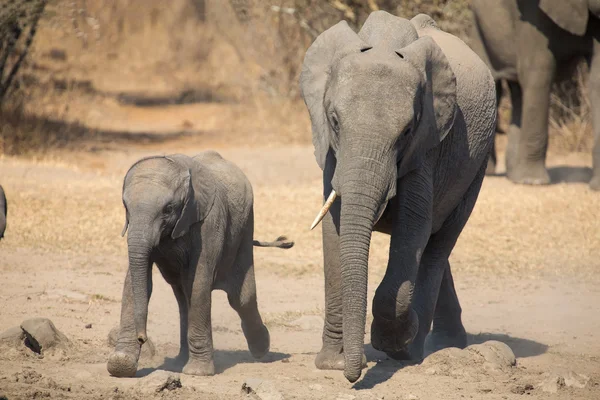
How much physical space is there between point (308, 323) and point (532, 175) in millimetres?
5290

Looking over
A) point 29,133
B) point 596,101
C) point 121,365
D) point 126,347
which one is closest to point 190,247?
point 126,347

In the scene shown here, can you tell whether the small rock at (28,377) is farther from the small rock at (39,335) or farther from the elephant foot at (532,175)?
the elephant foot at (532,175)

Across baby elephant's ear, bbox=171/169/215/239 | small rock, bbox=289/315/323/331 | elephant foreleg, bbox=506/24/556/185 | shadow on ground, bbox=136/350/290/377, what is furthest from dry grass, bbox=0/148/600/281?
baby elephant's ear, bbox=171/169/215/239

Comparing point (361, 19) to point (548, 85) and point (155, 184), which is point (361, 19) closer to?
point (548, 85)

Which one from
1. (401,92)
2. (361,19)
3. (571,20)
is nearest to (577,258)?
(571,20)

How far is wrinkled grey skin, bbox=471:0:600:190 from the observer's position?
1134cm

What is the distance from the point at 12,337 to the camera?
5895mm

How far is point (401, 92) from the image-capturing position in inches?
198

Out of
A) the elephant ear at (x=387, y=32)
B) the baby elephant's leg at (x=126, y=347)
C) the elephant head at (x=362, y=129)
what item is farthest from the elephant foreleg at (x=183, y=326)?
the elephant ear at (x=387, y=32)

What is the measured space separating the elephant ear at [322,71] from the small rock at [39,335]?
6.09 feet

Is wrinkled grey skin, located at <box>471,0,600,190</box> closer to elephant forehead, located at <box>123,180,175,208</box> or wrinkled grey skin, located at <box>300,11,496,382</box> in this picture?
wrinkled grey skin, located at <box>300,11,496,382</box>

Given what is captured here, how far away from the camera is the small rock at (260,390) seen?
4859 millimetres

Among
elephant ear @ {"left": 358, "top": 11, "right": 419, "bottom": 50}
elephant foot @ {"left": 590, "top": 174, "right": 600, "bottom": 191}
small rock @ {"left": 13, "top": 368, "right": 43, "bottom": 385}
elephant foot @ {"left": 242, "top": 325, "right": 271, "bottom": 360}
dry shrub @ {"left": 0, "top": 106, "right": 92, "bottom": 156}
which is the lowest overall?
dry shrub @ {"left": 0, "top": 106, "right": 92, "bottom": 156}

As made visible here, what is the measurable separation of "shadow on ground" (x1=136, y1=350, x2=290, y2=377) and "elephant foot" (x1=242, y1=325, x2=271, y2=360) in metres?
0.04
